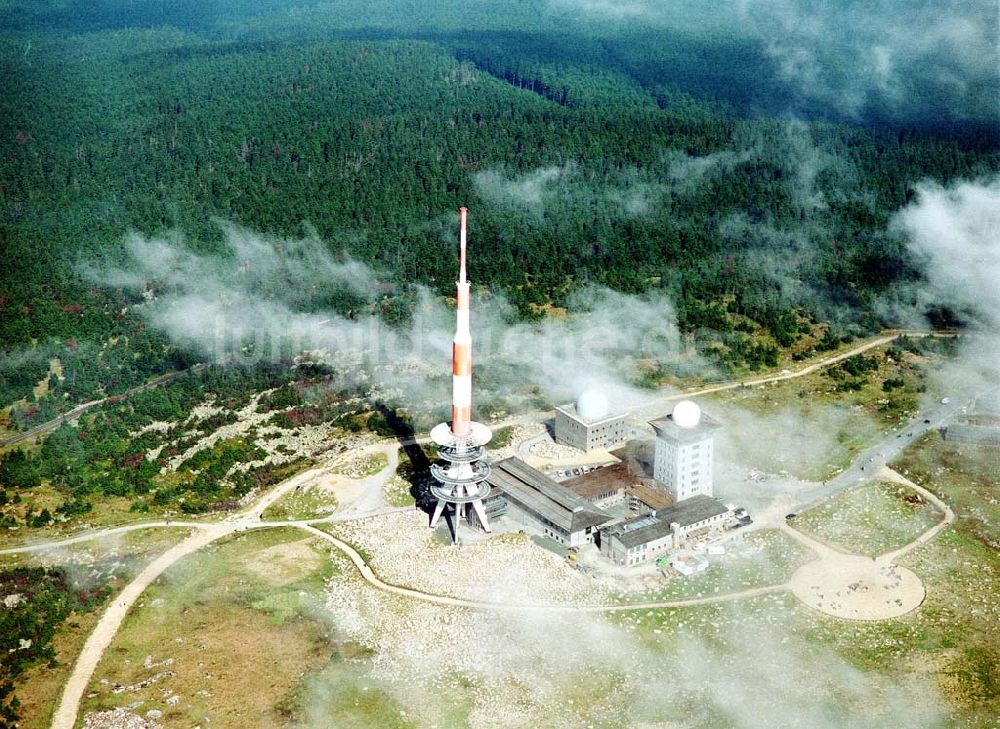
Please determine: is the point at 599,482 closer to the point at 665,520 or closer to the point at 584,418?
the point at 665,520

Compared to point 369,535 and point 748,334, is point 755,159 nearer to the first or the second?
point 748,334

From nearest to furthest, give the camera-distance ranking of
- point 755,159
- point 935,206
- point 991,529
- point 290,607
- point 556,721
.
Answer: point 556,721
point 290,607
point 991,529
point 935,206
point 755,159

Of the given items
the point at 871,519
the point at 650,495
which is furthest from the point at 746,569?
the point at 871,519

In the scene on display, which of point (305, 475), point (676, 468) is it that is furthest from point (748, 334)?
point (305, 475)

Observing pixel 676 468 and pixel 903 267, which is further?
pixel 903 267

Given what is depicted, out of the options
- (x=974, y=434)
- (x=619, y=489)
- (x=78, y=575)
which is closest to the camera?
(x=78, y=575)

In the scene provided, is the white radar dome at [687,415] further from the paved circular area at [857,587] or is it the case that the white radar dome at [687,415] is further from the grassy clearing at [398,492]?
the grassy clearing at [398,492]
